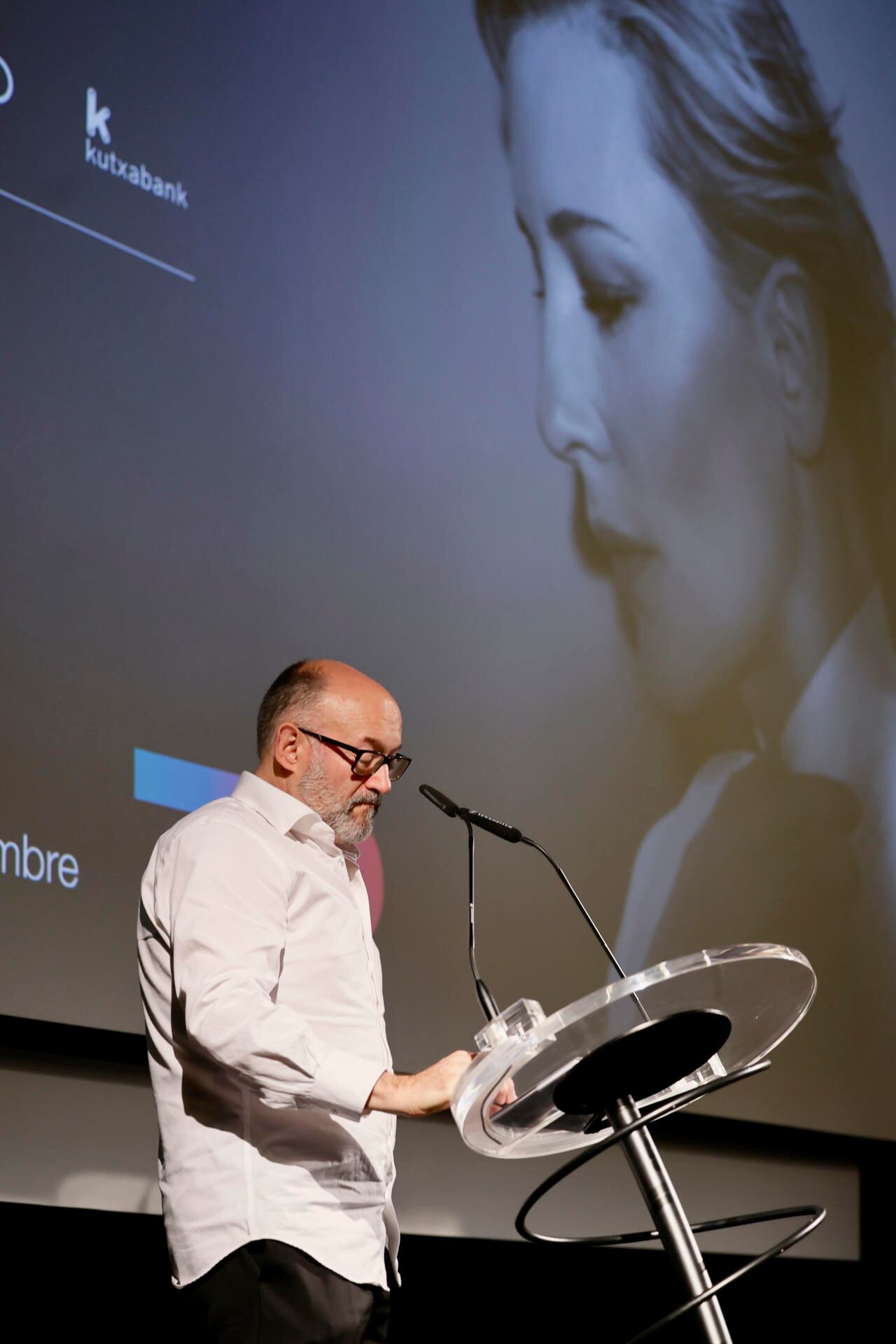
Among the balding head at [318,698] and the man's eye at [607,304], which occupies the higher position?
the man's eye at [607,304]

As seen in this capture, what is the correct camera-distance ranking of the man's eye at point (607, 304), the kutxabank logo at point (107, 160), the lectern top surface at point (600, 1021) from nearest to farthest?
the lectern top surface at point (600, 1021)
the kutxabank logo at point (107, 160)
the man's eye at point (607, 304)

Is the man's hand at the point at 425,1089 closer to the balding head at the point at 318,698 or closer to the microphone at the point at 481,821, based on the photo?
the microphone at the point at 481,821

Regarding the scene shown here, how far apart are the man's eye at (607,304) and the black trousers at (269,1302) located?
8.03ft

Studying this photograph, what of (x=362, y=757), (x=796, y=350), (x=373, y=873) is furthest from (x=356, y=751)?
(x=796, y=350)

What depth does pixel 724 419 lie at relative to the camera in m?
3.76

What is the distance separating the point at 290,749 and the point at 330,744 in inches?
2.6

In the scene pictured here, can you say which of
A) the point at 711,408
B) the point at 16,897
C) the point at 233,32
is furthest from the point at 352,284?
the point at 16,897

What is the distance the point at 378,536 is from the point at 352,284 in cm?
53

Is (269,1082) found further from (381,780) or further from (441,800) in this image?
(381,780)

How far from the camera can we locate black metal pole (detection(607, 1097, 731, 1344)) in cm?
123

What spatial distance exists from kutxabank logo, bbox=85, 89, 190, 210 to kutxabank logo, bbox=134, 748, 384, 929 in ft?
3.34

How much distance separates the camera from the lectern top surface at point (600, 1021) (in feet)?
3.88

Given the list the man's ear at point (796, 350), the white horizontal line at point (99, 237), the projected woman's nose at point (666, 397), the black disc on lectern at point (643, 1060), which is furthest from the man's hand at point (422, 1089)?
the man's ear at point (796, 350)

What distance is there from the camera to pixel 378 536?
2838 mm
